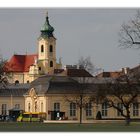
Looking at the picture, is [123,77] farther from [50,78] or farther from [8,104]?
[8,104]

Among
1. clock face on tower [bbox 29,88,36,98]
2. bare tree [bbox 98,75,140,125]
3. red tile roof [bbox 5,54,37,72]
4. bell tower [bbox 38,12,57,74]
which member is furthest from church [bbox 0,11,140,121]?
red tile roof [bbox 5,54,37,72]

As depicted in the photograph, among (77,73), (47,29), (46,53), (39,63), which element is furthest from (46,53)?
(77,73)

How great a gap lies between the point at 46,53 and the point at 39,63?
251 inches

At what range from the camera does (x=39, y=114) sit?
8244 centimetres

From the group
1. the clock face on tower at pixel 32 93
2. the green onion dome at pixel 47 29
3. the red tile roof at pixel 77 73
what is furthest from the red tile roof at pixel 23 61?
the clock face on tower at pixel 32 93

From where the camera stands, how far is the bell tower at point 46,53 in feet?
346

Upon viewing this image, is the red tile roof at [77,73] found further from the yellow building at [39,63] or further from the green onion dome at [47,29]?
the yellow building at [39,63]

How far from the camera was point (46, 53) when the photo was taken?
11106 centimetres

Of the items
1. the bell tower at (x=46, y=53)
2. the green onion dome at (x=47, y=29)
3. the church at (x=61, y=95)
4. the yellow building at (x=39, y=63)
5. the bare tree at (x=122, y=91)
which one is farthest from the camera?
the yellow building at (x=39, y=63)

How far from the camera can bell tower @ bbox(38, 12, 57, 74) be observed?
105 metres

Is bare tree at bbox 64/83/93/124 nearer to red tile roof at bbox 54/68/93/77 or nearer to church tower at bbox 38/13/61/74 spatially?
red tile roof at bbox 54/68/93/77

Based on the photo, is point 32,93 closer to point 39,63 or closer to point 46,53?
point 46,53

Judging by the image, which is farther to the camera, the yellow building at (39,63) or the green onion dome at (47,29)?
the yellow building at (39,63)

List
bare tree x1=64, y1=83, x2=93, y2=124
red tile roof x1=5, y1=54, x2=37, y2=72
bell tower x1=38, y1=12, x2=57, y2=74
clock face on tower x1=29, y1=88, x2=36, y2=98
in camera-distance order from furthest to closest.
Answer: red tile roof x1=5, y1=54, x2=37, y2=72, bell tower x1=38, y1=12, x2=57, y2=74, clock face on tower x1=29, y1=88, x2=36, y2=98, bare tree x1=64, y1=83, x2=93, y2=124
